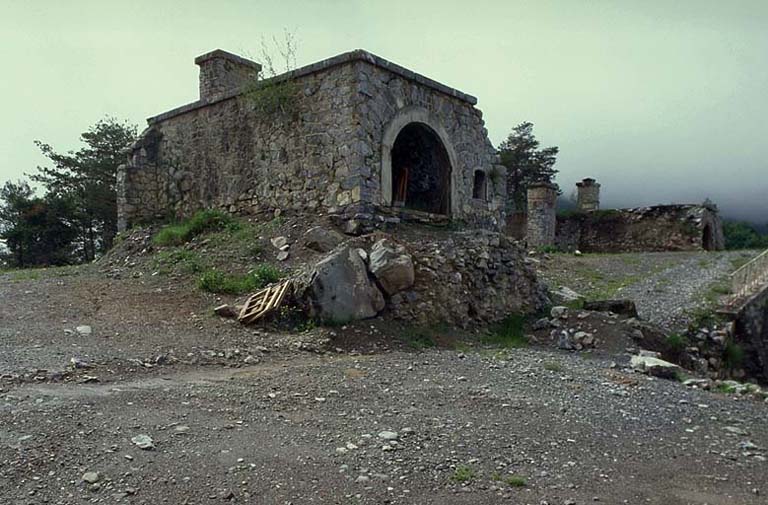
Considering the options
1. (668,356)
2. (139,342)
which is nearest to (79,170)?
(139,342)

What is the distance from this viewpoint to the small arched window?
13898mm

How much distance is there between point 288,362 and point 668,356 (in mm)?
6719

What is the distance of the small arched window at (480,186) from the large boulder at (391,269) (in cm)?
526

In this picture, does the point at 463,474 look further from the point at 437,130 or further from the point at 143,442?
the point at 437,130

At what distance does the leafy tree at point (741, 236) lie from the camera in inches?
1319

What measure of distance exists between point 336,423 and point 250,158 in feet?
29.6

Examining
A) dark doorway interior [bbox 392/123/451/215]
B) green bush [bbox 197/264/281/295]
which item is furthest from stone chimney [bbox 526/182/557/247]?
green bush [bbox 197/264/281/295]

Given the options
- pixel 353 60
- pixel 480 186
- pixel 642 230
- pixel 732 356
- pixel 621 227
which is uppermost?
pixel 353 60

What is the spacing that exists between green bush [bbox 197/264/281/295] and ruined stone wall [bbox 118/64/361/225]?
2050mm

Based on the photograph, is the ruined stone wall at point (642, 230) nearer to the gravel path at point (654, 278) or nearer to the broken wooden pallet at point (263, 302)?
the gravel path at point (654, 278)

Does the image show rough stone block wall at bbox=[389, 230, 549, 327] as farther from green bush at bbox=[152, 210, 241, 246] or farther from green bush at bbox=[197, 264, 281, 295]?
green bush at bbox=[152, 210, 241, 246]

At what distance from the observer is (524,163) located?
41.4 metres

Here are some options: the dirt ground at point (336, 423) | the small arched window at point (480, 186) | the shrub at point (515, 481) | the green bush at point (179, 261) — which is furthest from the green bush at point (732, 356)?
the green bush at point (179, 261)

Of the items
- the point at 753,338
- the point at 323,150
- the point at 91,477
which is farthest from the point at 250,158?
the point at 753,338
